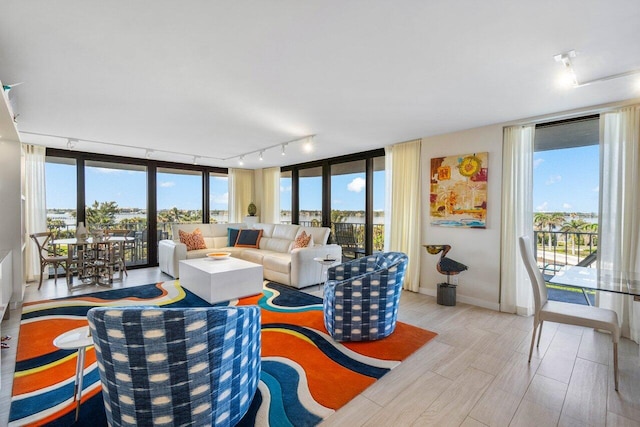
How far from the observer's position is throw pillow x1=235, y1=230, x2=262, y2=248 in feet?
20.1

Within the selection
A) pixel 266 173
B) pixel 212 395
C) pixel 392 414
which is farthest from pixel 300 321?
pixel 266 173

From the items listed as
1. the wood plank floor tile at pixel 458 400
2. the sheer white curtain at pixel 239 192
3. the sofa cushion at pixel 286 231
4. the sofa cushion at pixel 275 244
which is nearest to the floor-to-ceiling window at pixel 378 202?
the sofa cushion at pixel 286 231

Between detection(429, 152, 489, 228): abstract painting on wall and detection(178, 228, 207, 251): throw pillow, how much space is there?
4476 millimetres

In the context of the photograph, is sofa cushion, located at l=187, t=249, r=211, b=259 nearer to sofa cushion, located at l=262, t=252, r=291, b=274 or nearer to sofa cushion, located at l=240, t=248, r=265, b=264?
sofa cushion, located at l=240, t=248, r=265, b=264

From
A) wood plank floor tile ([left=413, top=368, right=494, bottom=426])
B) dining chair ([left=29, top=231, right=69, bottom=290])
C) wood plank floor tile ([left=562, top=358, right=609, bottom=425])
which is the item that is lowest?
wood plank floor tile ([left=562, top=358, right=609, bottom=425])

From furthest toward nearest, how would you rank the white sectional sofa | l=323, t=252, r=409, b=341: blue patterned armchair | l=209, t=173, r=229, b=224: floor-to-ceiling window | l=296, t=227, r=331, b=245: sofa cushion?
l=209, t=173, r=229, b=224: floor-to-ceiling window < l=296, t=227, r=331, b=245: sofa cushion < the white sectional sofa < l=323, t=252, r=409, b=341: blue patterned armchair

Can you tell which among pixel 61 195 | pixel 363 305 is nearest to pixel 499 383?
pixel 363 305

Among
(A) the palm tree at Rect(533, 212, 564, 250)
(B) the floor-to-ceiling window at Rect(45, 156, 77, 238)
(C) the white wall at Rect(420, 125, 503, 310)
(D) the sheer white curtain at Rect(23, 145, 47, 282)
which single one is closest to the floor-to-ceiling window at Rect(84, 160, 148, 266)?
(B) the floor-to-ceiling window at Rect(45, 156, 77, 238)

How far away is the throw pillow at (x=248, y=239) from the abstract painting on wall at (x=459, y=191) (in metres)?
3.65

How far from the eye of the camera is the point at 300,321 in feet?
10.6

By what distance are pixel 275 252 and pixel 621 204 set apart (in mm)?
4970

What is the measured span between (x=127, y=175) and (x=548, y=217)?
800cm

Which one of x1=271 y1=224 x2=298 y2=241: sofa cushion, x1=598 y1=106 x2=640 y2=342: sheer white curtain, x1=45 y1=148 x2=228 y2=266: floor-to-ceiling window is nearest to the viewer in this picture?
x1=598 y1=106 x2=640 y2=342: sheer white curtain

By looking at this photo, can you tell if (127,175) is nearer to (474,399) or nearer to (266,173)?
(266,173)
